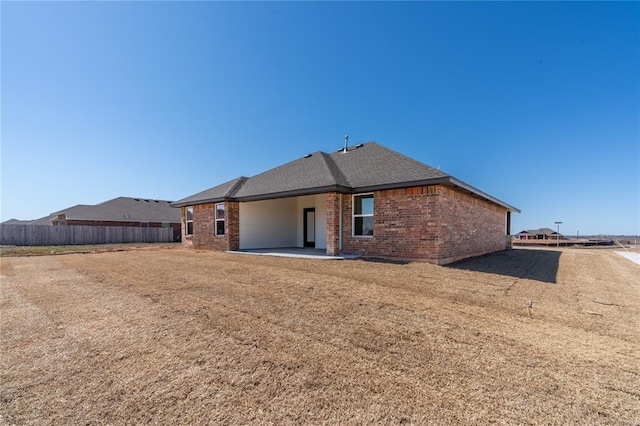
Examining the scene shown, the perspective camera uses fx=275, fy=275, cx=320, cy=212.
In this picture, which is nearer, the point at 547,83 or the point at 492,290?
the point at 492,290

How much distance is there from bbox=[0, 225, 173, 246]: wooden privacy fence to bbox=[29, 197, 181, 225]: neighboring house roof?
461 cm

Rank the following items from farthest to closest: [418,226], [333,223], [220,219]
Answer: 1. [220,219]
2. [333,223]
3. [418,226]

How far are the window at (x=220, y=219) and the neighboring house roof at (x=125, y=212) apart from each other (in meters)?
21.2

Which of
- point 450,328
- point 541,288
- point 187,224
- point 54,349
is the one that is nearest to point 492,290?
point 541,288

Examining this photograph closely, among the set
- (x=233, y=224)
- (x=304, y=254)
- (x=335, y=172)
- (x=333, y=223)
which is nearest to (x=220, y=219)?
(x=233, y=224)

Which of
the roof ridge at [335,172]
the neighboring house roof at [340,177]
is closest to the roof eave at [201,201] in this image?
the neighboring house roof at [340,177]

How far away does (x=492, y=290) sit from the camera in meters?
5.86

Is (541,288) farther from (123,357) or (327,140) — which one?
(327,140)

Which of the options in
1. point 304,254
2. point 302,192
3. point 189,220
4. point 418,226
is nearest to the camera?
point 418,226

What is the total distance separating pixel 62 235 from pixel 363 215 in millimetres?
27074

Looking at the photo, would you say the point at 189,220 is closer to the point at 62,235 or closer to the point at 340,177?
the point at 340,177

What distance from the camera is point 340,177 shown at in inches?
442

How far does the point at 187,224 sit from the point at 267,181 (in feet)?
22.3

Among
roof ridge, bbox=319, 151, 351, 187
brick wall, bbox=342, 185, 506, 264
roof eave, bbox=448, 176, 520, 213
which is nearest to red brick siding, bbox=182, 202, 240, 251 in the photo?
roof ridge, bbox=319, 151, 351, 187
